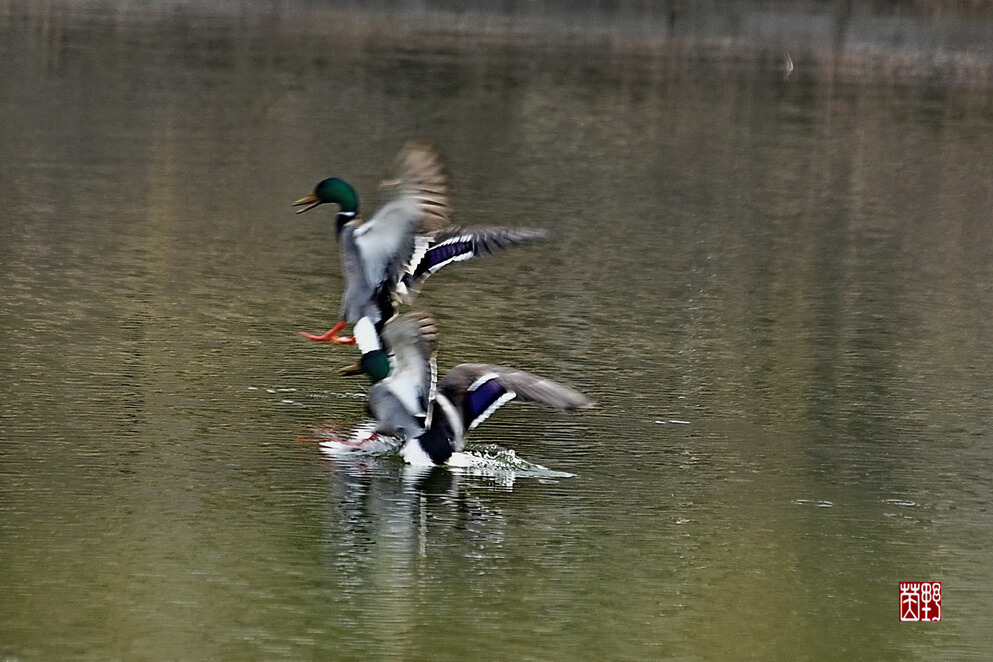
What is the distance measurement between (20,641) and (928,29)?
86.3ft

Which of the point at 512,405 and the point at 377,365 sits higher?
the point at 377,365

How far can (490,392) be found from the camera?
812 cm

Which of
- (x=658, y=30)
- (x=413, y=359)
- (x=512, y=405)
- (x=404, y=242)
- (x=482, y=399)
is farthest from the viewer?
(x=658, y=30)

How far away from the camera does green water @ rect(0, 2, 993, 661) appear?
6.42 meters

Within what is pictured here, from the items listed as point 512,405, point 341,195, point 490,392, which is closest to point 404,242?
point 341,195

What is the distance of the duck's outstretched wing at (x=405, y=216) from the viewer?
8.73 metres

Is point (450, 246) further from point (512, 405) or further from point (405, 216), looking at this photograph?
point (512, 405)

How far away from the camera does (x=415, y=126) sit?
1917 cm

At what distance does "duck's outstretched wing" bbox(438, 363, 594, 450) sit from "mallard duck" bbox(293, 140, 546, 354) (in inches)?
37.1

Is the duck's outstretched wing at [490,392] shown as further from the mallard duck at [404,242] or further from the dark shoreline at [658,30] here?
the dark shoreline at [658,30]

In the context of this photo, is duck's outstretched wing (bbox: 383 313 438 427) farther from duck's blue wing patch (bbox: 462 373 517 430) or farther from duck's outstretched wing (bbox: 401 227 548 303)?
duck's outstretched wing (bbox: 401 227 548 303)

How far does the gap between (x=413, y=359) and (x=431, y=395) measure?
0.16 m

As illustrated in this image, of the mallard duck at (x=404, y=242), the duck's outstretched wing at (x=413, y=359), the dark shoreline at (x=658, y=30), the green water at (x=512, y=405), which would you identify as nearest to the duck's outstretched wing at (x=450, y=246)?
the mallard duck at (x=404, y=242)

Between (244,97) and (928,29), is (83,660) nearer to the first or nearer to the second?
(244,97)
